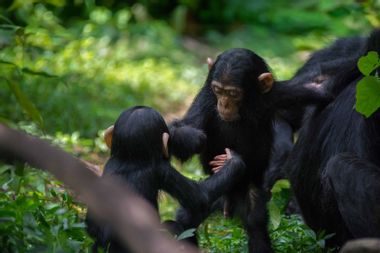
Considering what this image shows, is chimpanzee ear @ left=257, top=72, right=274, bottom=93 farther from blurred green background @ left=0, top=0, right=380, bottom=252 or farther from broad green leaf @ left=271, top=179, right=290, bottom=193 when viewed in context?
broad green leaf @ left=271, top=179, right=290, bottom=193

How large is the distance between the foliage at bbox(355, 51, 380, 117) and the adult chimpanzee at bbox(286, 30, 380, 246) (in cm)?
53

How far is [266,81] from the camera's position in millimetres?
6254

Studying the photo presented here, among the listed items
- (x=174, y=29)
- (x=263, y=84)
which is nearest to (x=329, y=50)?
(x=263, y=84)

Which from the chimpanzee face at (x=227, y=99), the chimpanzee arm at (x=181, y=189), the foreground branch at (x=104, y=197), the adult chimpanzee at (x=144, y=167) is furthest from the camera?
the chimpanzee face at (x=227, y=99)

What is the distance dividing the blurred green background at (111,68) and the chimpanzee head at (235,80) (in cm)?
90

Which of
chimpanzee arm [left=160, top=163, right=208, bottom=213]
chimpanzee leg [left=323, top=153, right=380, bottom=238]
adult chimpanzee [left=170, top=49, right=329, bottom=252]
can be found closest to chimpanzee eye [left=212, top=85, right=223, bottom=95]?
adult chimpanzee [left=170, top=49, right=329, bottom=252]

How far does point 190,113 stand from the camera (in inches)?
250

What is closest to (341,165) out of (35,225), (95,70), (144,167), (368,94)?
(368,94)

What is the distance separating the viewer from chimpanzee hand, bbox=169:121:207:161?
592cm

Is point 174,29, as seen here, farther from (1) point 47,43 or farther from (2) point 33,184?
(2) point 33,184

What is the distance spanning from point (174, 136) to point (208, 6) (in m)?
11.2

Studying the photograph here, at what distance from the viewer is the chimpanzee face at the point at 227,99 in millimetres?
6078

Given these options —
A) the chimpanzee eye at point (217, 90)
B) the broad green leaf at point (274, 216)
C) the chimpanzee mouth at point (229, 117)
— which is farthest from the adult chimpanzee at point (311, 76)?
the broad green leaf at point (274, 216)

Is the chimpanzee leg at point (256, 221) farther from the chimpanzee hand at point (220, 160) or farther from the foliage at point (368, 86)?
the foliage at point (368, 86)
